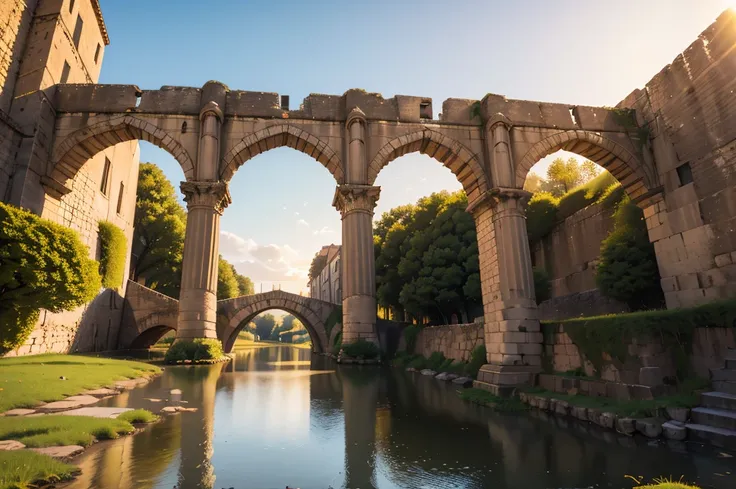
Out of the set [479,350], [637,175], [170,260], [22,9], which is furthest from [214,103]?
[170,260]

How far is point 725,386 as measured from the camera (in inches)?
221

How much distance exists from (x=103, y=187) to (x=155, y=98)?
21.0 ft

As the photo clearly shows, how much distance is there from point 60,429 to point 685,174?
16089 mm

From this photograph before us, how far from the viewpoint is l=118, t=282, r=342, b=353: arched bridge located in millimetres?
21188

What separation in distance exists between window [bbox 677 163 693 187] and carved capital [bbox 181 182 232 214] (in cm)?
1493

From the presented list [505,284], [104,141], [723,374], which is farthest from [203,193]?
[723,374]

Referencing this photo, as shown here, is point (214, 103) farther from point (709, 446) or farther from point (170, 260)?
point (170, 260)

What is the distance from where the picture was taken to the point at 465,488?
10.7 ft

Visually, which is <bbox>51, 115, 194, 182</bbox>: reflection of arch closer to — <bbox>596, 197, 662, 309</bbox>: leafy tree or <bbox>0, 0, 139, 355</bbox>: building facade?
<bbox>0, 0, 139, 355</bbox>: building facade

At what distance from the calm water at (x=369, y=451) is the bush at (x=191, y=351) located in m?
5.69

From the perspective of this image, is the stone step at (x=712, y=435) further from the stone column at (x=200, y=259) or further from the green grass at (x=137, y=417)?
the stone column at (x=200, y=259)

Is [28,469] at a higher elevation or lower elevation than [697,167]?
lower

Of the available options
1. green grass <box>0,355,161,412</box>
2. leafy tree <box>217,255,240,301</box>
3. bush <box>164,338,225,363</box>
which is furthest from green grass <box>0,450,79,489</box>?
leafy tree <box>217,255,240,301</box>

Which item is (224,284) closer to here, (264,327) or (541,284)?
(541,284)
